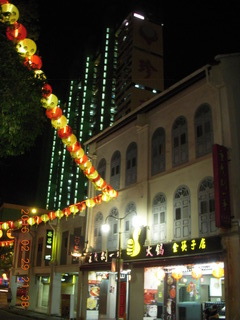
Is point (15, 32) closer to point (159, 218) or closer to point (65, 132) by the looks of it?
point (65, 132)

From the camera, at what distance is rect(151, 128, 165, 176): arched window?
20.5 metres

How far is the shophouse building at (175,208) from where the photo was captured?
1573 centimetres

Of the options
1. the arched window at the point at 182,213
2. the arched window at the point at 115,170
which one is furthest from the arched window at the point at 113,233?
the arched window at the point at 182,213

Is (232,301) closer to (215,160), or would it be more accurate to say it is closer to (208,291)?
(215,160)

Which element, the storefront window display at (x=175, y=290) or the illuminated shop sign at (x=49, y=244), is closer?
the storefront window display at (x=175, y=290)

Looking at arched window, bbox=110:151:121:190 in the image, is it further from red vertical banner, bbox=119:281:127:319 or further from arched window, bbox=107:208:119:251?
red vertical banner, bbox=119:281:127:319

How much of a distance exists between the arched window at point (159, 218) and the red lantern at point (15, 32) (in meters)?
11.7

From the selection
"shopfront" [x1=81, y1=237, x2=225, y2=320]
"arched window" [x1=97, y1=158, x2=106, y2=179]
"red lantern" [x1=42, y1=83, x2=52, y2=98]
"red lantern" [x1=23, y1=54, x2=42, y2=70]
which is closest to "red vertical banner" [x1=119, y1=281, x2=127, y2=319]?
"shopfront" [x1=81, y1=237, x2=225, y2=320]

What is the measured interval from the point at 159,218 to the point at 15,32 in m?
12.3

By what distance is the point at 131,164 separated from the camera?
901 inches

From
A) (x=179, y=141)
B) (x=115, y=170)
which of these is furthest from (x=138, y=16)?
(x=179, y=141)

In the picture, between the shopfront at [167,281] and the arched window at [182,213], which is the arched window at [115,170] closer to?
the shopfront at [167,281]

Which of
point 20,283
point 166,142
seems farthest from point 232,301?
point 20,283

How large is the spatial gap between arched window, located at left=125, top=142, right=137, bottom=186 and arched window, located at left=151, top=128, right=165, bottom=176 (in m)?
1.78
